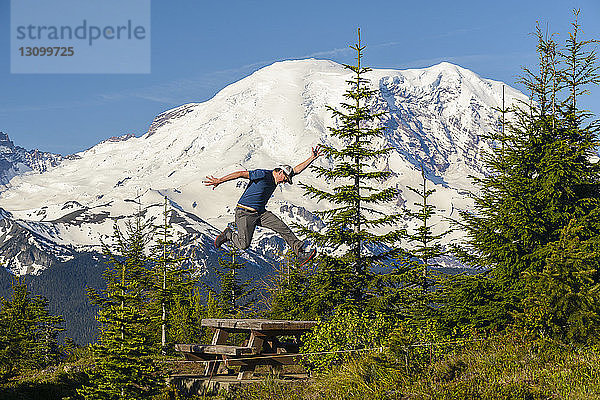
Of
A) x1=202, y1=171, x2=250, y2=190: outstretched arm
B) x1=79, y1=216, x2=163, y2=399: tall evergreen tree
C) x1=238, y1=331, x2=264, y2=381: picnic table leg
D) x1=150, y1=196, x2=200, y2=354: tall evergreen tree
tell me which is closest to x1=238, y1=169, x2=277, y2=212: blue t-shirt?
x1=202, y1=171, x2=250, y2=190: outstretched arm

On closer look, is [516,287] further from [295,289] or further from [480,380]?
[295,289]

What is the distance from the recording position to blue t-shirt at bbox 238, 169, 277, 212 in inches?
588

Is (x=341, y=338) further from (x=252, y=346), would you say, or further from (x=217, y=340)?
(x=217, y=340)

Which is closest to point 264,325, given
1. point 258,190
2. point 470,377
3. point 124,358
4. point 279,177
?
point 124,358

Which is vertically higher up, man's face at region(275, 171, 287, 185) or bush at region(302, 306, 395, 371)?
man's face at region(275, 171, 287, 185)

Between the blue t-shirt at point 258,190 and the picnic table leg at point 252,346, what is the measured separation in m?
4.46

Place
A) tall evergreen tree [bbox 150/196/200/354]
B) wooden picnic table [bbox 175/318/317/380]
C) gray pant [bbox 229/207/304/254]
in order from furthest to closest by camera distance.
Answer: tall evergreen tree [bbox 150/196/200/354] < wooden picnic table [bbox 175/318/317/380] < gray pant [bbox 229/207/304/254]

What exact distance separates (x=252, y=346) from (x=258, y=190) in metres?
4.91

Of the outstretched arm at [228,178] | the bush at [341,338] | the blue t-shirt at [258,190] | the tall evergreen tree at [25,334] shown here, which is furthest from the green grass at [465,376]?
the tall evergreen tree at [25,334]

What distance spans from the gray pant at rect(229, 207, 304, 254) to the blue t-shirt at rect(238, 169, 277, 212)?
0.58 feet

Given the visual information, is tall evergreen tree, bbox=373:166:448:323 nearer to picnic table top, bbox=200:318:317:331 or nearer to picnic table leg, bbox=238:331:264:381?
picnic table top, bbox=200:318:317:331

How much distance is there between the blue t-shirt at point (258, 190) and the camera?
14935 mm

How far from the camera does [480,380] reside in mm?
13273

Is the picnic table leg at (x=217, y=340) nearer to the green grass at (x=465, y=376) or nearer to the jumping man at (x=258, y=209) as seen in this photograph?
the green grass at (x=465, y=376)
